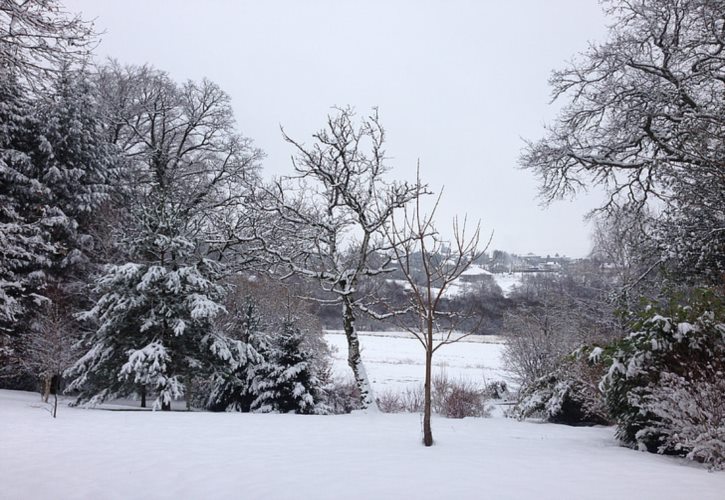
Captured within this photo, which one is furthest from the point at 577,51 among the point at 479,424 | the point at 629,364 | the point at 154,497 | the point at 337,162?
the point at 154,497

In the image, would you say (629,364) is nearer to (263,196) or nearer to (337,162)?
(337,162)

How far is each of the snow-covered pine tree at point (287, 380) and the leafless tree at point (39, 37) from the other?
26.1 ft

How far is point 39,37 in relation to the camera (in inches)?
204

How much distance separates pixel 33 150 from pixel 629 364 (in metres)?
15.7

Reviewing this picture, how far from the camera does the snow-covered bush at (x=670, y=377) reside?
4.90 meters

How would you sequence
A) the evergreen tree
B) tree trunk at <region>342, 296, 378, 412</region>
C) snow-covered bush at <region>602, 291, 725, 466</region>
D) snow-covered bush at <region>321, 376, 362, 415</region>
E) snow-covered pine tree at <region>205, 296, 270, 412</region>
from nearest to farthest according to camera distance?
snow-covered bush at <region>602, 291, 725, 466</region>, the evergreen tree, tree trunk at <region>342, 296, 378, 412</region>, snow-covered pine tree at <region>205, 296, 270, 412</region>, snow-covered bush at <region>321, 376, 362, 415</region>

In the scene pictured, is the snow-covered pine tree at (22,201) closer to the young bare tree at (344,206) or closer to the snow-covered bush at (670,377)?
the young bare tree at (344,206)

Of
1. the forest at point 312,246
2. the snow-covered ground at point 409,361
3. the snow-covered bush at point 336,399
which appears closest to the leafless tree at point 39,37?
the forest at point 312,246

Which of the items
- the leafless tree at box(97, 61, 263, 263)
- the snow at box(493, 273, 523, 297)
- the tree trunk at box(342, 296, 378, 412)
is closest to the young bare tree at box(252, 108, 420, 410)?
the tree trunk at box(342, 296, 378, 412)

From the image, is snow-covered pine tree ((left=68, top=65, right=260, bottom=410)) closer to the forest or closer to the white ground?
the forest

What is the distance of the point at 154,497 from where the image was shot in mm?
3578

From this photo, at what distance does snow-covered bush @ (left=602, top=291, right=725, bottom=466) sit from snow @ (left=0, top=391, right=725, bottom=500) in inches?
14.8

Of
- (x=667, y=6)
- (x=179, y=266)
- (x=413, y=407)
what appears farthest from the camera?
(x=413, y=407)

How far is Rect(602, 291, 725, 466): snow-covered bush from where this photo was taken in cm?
490
